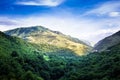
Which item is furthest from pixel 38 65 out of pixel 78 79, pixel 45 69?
pixel 78 79

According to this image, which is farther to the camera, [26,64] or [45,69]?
[45,69]

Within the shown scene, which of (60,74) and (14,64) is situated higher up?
(14,64)

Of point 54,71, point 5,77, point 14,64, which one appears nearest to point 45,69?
point 54,71

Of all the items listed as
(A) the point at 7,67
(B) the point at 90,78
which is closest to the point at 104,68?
(B) the point at 90,78

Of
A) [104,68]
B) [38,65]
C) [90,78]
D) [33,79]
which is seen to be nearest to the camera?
[33,79]

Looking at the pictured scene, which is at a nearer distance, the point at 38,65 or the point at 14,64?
the point at 14,64

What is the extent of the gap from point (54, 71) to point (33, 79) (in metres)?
66.3

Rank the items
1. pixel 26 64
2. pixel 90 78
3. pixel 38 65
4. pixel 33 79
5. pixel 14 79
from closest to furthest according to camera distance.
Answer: pixel 14 79 → pixel 33 79 → pixel 90 78 → pixel 26 64 → pixel 38 65

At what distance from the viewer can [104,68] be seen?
150 metres

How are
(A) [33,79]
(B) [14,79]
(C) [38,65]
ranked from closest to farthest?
(B) [14,79]
(A) [33,79]
(C) [38,65]

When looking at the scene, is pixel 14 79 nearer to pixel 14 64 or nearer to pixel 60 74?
pixel 14 64

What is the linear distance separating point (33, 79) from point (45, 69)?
209 ft

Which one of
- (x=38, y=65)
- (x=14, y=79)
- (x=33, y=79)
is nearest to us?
(x=14, y=79)

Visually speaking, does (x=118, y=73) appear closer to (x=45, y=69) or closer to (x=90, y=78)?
(x=90, y=78)
